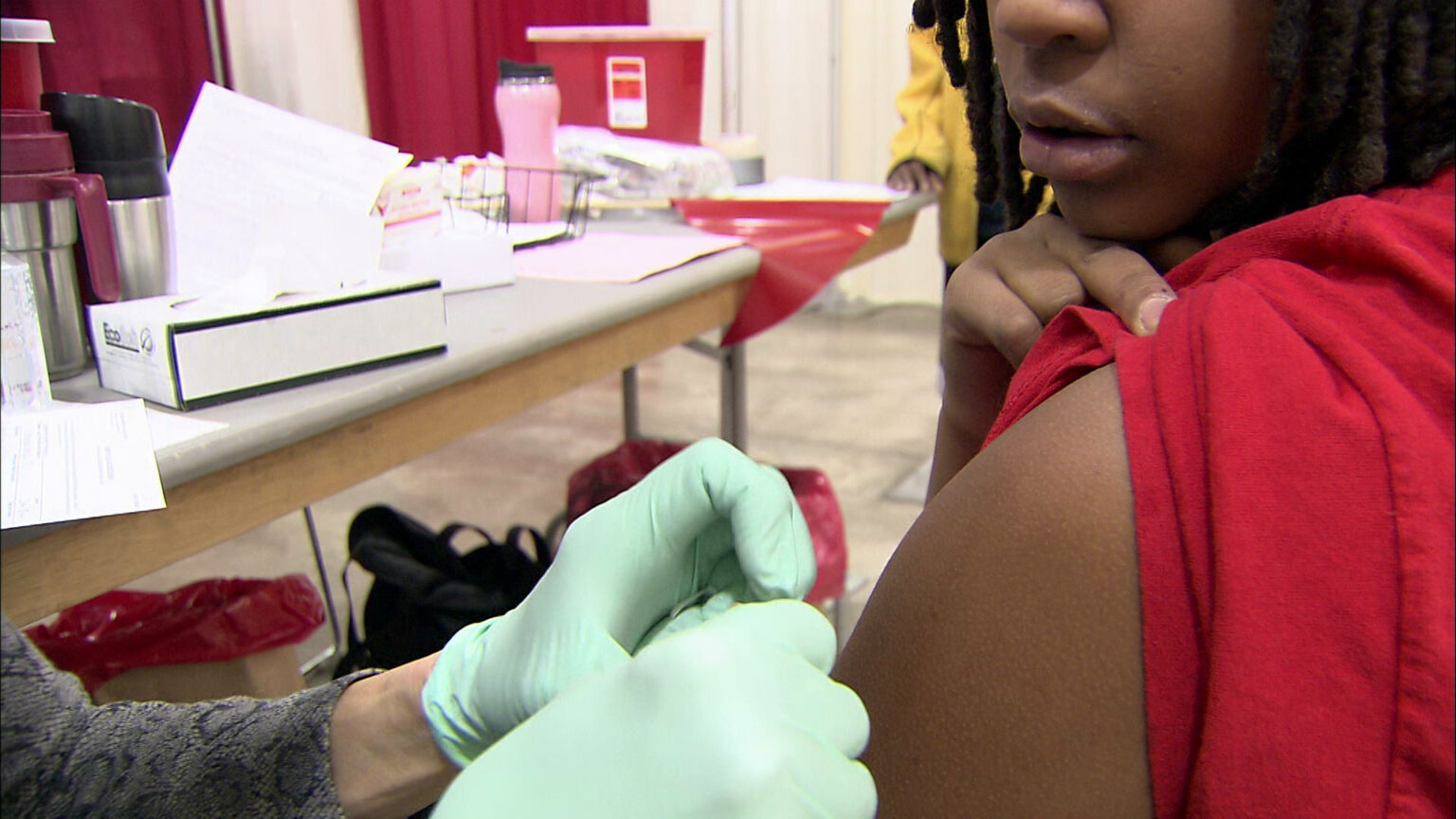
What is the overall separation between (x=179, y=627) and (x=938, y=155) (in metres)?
1.57

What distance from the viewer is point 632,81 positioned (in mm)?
2256

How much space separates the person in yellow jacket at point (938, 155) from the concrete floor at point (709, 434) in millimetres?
655

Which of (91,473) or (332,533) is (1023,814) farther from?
(332,533)

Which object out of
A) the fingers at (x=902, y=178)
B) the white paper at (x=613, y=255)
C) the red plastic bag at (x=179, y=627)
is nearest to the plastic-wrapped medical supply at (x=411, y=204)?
the white paper at (x=613, y=255)

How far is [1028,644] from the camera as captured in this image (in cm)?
54

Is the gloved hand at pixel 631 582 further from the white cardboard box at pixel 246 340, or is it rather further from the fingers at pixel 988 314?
the white cardboard box at pixel 246 340

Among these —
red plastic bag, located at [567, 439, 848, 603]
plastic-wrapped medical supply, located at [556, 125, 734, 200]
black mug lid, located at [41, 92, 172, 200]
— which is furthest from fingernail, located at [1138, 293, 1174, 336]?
plastic-wrapped medical supply, located at [556, 125, 734, 200]

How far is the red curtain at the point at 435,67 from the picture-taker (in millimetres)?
820

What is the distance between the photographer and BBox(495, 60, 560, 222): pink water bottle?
5.17 ft

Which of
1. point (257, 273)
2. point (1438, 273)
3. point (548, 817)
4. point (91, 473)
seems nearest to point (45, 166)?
point (257, 273)

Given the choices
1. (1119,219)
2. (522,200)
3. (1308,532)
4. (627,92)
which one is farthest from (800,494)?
(1308,532)

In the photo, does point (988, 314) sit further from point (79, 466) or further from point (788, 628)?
point (79, 466)

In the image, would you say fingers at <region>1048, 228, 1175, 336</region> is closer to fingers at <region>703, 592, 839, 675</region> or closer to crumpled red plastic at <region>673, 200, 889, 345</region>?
fingers at <region>703, 592, 839, 675</region>

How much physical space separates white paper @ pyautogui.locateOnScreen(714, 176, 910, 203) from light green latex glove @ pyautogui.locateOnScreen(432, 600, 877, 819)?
4.72 ft
